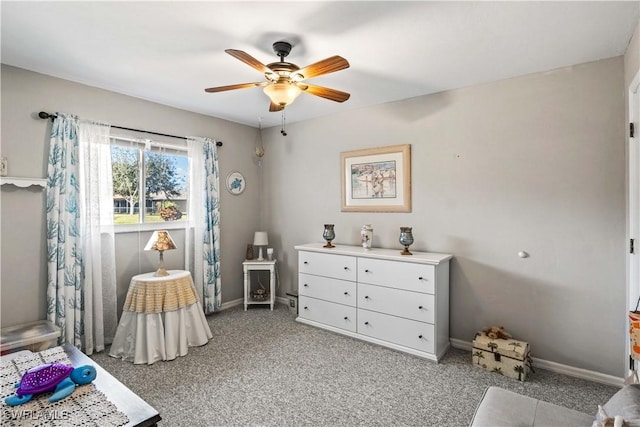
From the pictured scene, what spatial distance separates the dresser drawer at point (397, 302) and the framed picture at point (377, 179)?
3.00 ft

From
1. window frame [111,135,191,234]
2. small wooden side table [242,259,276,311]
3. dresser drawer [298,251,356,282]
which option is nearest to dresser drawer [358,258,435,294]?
dresser drawer [298,251,356,282]

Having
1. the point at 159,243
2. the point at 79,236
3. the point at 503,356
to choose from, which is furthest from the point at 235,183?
the point at 503,356

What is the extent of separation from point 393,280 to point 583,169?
179 cm

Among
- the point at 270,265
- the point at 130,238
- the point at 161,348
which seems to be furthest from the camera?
the point at 270,265

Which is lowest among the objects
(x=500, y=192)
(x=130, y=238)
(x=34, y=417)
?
(x=34, y=417)

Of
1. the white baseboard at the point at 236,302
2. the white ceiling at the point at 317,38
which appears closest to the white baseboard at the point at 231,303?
the white baseboard at the point at 236,302

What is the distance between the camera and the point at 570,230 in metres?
2.62

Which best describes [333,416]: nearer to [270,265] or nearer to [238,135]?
[270,265]

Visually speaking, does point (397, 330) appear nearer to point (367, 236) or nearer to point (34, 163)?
point (367, 236)

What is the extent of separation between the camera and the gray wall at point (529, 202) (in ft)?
8.15

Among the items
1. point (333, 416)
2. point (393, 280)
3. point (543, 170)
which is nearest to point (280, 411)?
point (333, 416)

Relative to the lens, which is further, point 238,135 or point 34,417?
point 238,135

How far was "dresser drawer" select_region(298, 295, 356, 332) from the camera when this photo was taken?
339 centimetres

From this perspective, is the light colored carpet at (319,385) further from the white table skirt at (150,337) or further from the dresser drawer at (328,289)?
the dresser drawer at (328,289)
